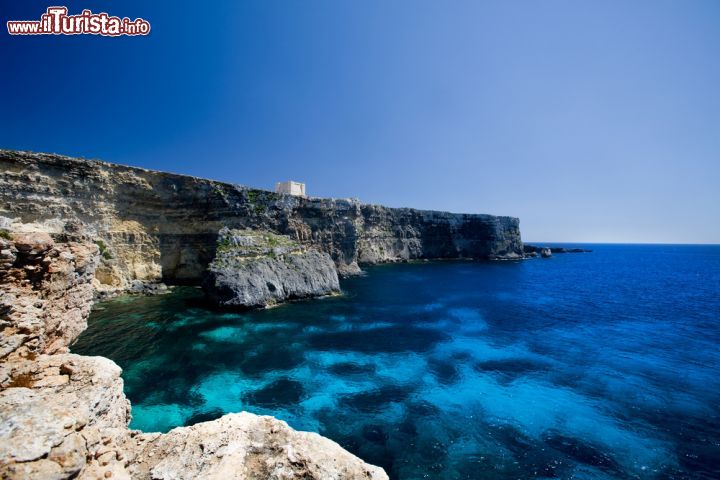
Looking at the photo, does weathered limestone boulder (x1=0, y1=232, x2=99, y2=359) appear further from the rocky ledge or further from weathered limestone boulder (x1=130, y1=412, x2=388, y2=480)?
weathered limestone boulder (x1=130, y1=412, x2=388, y2=480)

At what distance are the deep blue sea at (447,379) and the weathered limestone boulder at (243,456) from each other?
6.02 m

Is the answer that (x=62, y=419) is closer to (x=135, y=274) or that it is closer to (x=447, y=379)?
(x=447, y=379)

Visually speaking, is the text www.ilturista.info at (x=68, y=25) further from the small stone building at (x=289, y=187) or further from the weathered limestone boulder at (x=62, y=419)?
the small stone building at (x=289, y=187)

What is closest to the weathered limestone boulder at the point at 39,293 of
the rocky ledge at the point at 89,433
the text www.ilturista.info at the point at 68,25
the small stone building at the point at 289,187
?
the rocky ledge at the point at 89,433

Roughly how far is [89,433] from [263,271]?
26.6 meters

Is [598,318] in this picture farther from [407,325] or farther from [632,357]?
[407,325]

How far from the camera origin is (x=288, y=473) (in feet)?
17.1

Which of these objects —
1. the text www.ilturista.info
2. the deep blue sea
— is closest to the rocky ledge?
the deep blue sea

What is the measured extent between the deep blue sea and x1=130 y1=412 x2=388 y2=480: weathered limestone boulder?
602cm

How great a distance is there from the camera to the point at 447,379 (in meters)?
16.8

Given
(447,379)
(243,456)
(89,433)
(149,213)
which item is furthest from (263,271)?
(243,456)

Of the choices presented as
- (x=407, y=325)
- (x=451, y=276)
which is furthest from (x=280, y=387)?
(x=451, y=276)

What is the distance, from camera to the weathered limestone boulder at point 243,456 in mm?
5180

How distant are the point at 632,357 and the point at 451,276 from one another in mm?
36285
